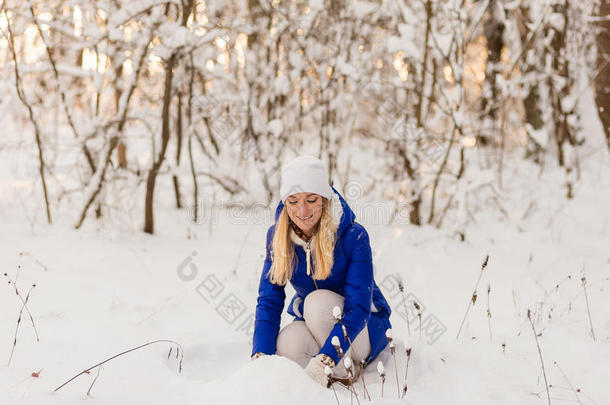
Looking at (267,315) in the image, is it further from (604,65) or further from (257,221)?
(604,65)

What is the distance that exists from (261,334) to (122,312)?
40.9 inches

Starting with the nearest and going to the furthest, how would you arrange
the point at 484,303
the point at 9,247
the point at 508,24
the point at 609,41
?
the point at 484,303 → the point at 9,247 → the point at 508,24 → the point at 609,41

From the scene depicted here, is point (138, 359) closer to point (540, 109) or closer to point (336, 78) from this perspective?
point (336, 78)

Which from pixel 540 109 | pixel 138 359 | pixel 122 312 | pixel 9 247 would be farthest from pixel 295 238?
pixel 540 109

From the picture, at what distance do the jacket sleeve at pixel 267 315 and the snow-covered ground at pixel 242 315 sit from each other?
0.93ft

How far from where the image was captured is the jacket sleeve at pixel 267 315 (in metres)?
2.18

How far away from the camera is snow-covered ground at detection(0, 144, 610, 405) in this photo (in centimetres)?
195

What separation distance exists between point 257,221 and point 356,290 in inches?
124

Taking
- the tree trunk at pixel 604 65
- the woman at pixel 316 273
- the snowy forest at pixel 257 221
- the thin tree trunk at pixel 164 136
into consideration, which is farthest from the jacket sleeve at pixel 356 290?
the tree trunk at pixel 604 65

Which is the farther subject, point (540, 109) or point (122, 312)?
point (540, 109)

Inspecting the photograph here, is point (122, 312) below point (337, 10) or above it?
below

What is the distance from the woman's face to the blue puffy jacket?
4.8 inches

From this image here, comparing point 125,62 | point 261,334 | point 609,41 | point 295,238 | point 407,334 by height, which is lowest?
point 407,334

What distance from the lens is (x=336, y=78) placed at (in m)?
5.14
